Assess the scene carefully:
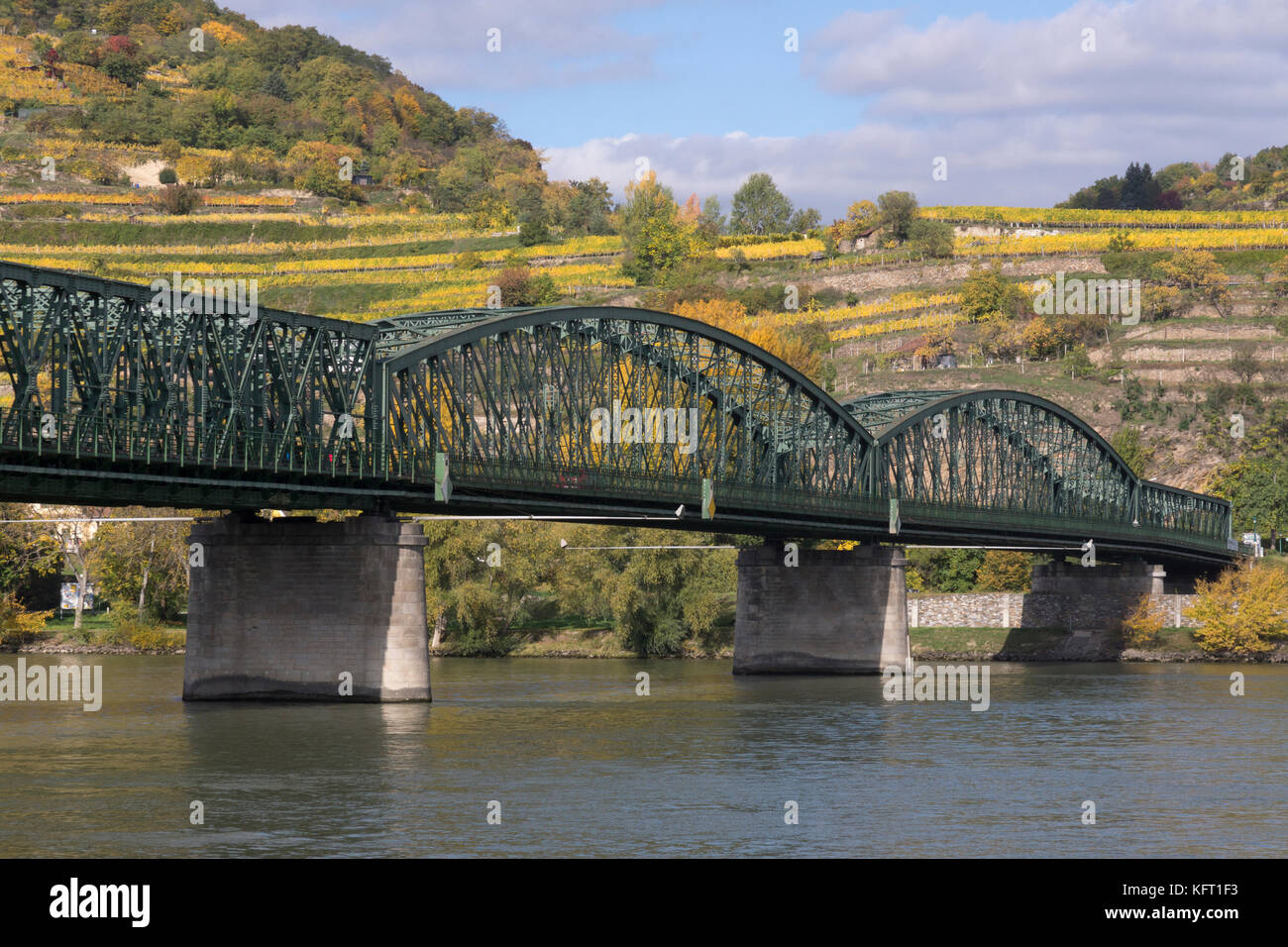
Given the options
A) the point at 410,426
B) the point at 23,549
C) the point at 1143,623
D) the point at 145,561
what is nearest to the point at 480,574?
the point at 145,561

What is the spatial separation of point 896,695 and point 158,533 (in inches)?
2402

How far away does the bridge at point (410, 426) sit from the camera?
63625 mm

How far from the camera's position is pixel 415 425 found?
7956cm

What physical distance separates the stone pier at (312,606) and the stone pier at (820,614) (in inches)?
1383

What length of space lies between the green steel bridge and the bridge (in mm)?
146

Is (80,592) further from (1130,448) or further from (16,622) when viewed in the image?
(1130,448)

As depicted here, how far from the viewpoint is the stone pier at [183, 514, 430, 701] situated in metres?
72.8

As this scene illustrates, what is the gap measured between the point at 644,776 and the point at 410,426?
30.1m

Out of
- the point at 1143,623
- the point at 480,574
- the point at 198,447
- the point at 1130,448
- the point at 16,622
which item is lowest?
the point at 1143,623

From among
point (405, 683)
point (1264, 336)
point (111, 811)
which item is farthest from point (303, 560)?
point (1264, 336)

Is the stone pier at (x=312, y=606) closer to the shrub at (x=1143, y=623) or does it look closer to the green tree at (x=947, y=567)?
the shrub at (x=1143, y=623)

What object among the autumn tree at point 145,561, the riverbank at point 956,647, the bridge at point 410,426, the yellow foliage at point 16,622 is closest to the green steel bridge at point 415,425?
the bridge at point 410,426

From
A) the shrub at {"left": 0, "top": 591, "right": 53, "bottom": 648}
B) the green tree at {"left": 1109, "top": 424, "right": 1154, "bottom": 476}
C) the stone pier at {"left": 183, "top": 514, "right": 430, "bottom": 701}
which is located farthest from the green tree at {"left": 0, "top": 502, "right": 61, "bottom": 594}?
the green tree at {"left": 1109, "top": 424, "right": 1154, "bottom": 476}

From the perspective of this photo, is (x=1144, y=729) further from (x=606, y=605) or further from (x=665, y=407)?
(x=606, y=605)
